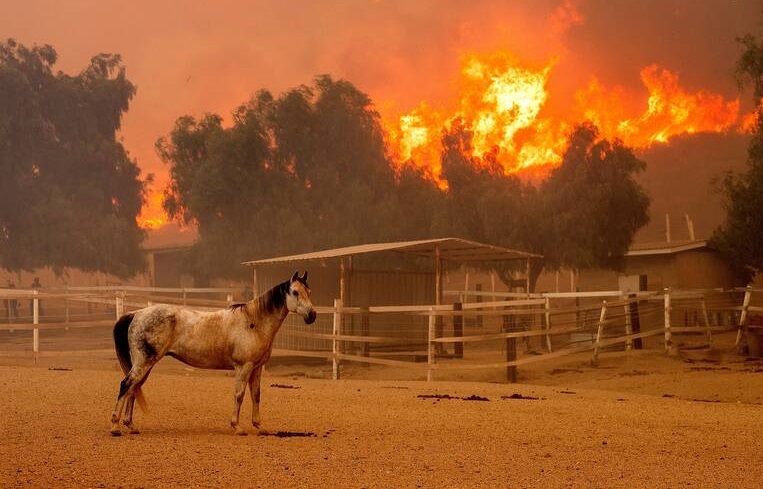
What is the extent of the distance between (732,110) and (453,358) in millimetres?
54614

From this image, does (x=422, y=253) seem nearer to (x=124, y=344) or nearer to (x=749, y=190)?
(x=749, y=190)

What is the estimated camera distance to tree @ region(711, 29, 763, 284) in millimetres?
27594

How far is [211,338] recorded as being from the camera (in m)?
9.52

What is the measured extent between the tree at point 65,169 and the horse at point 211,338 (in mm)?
41701

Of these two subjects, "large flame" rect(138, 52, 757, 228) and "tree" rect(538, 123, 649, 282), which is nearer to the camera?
"tree" rect(538, 123, 649, 282)

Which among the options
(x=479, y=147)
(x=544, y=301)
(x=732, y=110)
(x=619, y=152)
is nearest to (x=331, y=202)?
(x=479, y=147)

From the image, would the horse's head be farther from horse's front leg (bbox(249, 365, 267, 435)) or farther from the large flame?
the large flame

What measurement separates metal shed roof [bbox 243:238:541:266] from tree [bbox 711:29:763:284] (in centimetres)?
863

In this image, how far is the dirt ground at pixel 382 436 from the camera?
739 cm

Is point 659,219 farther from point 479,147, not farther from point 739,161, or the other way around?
point 479,147

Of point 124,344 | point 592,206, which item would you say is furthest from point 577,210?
point 124,344

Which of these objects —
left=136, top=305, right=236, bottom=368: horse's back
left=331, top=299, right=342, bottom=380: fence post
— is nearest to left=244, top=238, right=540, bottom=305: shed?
left=331, top=299, right=342, bottom=380: fence post

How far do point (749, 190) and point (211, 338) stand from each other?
23380mm

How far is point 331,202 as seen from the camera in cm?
4475
